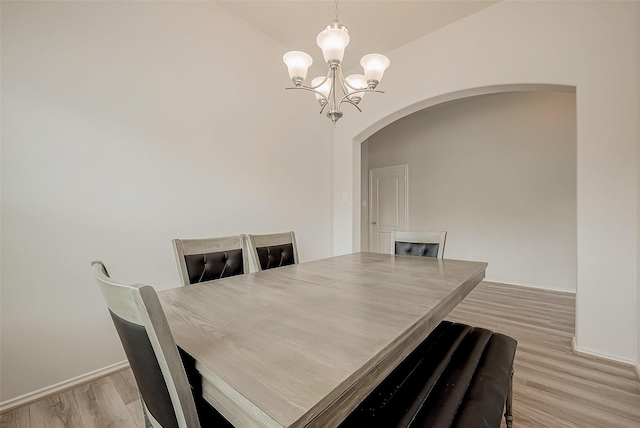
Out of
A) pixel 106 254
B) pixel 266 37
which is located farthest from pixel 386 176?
pixel 106 254

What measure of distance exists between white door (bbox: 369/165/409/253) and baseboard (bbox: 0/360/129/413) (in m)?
4.61

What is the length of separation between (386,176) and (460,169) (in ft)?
4.69

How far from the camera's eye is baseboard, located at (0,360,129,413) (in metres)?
1.52

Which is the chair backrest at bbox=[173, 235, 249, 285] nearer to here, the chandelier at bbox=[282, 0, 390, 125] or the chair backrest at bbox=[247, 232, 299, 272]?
the chair backrest at bbox=[247, 232, 299, 272]

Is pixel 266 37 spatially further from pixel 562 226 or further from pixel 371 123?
pixel 562 226

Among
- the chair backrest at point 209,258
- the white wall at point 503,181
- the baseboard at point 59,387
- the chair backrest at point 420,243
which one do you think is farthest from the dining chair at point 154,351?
the white wall at point 503,181

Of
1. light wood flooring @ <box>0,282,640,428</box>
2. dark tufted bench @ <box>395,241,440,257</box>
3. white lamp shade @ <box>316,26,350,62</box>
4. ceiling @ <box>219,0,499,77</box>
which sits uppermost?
ceiling @ <box>219,0,499,77</box>

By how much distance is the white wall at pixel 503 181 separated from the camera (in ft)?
12.0

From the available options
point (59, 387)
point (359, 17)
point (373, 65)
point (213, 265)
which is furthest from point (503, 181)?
point (59, 387)

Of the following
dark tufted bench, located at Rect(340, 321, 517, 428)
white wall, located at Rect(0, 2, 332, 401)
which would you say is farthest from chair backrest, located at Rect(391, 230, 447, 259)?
white wall, located at Rect(0, 2, 332, 401)

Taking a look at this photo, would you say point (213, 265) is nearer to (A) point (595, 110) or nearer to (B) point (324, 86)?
(B) point (324, 86)

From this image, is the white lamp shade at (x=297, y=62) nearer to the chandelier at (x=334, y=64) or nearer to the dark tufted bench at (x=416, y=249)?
the chandelier at (x=334, y=64)

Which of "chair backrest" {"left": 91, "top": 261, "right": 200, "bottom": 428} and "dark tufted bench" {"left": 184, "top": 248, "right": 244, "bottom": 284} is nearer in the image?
"chair backrest" {"left": 91, "top": 261, "right": 200, "bottom": 428}

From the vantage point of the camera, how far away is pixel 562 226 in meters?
3.65
